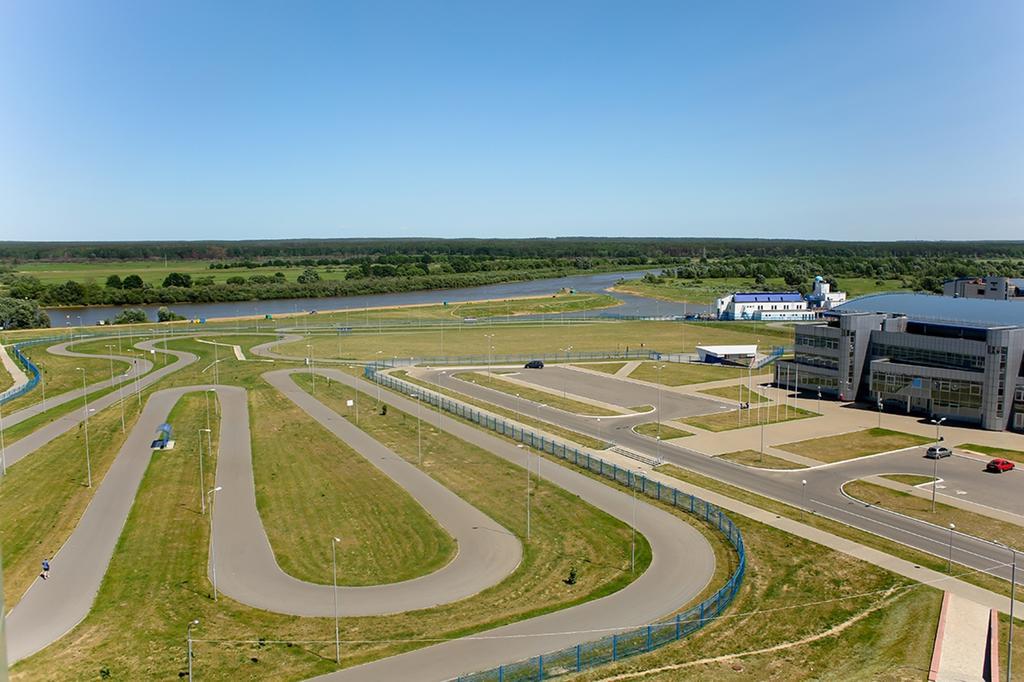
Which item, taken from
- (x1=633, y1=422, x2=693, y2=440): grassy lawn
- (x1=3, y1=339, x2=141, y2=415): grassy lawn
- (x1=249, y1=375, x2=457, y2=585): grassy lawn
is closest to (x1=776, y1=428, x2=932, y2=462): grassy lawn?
(x1=633, y1=422, x2=693, y2=440): grassy lawn

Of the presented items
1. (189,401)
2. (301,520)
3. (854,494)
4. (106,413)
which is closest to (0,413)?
(106,413)

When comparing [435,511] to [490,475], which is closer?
[435,511]

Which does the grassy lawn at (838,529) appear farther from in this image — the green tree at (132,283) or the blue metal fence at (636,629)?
the green tree at (132,283)

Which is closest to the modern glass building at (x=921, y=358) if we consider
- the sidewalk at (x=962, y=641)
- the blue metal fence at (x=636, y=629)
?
the blue metal fence at (x=636, y=629)

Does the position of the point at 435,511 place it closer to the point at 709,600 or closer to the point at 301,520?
the point at 301,520

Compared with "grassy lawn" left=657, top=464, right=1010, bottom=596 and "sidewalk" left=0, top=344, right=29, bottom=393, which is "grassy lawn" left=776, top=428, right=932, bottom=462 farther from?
"sidewalk" left=0, top=344, right=29, bottom=393

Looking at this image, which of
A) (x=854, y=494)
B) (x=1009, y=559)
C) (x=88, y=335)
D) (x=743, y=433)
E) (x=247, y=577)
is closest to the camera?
(x=247, y=577)
